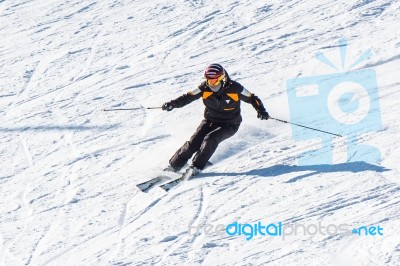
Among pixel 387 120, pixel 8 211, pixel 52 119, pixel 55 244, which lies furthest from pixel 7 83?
pixel 387 120

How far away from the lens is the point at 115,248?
6488 mm

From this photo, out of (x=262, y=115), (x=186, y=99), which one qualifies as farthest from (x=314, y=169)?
(x=186, y=99)

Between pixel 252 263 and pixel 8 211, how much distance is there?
2897 millimetres

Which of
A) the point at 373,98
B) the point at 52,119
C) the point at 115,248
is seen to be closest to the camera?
the point at 115,248

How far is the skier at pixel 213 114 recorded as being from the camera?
766cm

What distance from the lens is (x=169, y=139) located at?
8.82 metres

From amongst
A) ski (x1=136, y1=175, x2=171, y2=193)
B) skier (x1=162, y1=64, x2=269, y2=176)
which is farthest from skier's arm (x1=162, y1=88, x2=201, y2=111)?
ski (x1=136, y1=175, x2=171, y2=193)

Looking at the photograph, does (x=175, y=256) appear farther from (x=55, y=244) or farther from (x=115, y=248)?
(x=55, y=244)

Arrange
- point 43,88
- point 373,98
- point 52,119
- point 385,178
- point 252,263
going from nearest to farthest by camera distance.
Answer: point 252,263
point 385,178
point 373,98
point 52,119
point 43,88

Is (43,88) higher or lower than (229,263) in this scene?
higher

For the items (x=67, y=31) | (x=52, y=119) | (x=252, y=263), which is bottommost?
(x=252, y=263)

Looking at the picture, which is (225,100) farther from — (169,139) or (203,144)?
(169,139)

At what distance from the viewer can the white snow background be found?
6.44 m

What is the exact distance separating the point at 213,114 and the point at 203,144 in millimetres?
429
